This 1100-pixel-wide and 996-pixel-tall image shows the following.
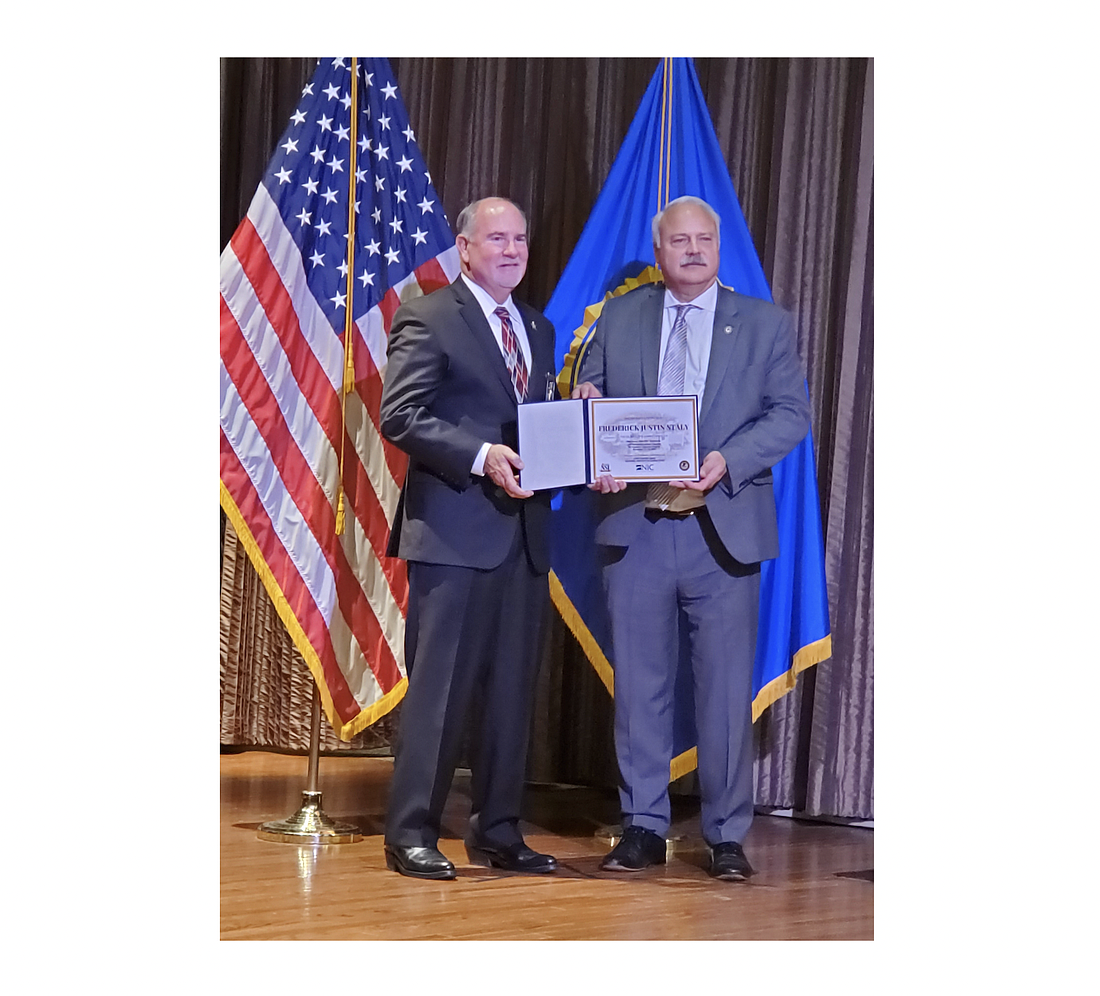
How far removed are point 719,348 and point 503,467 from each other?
73 cm

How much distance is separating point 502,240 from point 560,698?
1.59m

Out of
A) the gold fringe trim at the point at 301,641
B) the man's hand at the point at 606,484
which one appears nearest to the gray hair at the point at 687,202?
the man's hand at the point at 606,484

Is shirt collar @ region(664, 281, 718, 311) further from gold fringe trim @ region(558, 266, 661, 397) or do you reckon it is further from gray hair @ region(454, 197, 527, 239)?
gray hair @ region(454, 197, 527, 239)

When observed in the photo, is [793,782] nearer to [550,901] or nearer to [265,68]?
[550,901]

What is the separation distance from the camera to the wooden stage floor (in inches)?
132

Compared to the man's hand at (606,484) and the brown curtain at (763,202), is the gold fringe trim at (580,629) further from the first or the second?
the man's hand at (606,484)

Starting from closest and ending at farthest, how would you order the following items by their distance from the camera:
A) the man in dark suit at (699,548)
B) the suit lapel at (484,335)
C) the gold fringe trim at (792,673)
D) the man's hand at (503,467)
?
the man's hand at (503,467), the suit lapel at (484,335), the man in dark suit at (699,548), the gold fringe trim at (792,673)

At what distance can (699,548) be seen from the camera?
12.4ft

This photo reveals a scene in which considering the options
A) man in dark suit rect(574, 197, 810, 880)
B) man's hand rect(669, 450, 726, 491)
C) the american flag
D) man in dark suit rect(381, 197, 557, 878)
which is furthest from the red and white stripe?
man's hand rect(669, 450, 726, 491)

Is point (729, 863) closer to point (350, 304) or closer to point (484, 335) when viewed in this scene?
point (484, 335)

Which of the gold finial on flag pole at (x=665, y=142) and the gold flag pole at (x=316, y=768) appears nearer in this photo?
the gold flag pole at (x=316, y=768)

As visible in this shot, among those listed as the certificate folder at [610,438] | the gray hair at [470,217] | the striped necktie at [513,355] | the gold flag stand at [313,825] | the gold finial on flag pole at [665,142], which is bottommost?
the gold flag stand at [313,825]

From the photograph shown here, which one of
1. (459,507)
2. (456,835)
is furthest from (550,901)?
(459,507)

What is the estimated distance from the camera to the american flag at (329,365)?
3877mm
